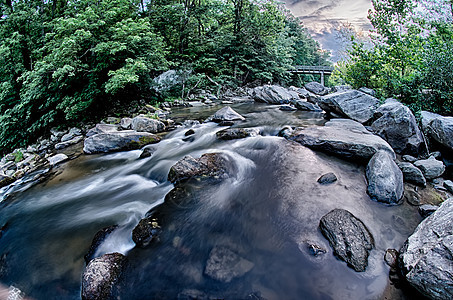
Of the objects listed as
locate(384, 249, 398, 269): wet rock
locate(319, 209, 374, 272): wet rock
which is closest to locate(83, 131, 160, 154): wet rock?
locate(319, 209, 374, 272): wet rock

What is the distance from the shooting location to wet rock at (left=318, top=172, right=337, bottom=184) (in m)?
3.96

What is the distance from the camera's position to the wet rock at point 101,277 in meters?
2.23

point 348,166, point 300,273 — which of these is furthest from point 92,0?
point 300,273

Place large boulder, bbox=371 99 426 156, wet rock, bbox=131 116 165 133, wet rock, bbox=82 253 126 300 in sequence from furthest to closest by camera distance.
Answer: wet rock, bbox=131 116 165 133 → large boulder, bbox=371 99 426 156 → wet rock, bbox=82 253 126 300

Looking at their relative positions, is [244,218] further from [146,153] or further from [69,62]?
[69,62]

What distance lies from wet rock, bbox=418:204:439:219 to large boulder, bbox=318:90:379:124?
13.3ft

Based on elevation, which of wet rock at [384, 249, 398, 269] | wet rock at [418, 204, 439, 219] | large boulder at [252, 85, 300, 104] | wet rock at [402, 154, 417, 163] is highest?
wet rock at [384, 249, 398, 269]

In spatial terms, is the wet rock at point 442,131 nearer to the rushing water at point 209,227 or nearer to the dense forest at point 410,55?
the dense forest at point 410,55

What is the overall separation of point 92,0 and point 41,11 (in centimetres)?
409

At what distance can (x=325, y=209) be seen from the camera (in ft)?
10.9

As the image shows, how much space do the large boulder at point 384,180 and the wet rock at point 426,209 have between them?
0.96ft

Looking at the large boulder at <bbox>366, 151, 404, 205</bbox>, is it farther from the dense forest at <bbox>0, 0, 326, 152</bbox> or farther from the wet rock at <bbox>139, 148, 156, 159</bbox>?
the dense forest at <bbox>0, 0, 326, 152</bbox>

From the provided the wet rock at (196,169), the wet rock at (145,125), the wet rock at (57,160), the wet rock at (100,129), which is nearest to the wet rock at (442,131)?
the wet rock at (196,169)

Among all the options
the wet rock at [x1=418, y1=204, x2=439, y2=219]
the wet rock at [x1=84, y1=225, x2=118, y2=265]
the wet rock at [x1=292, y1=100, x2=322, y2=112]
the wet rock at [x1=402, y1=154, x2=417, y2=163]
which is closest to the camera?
the wet rock at [x1=84, y1=225, x2=118, y2=265]
